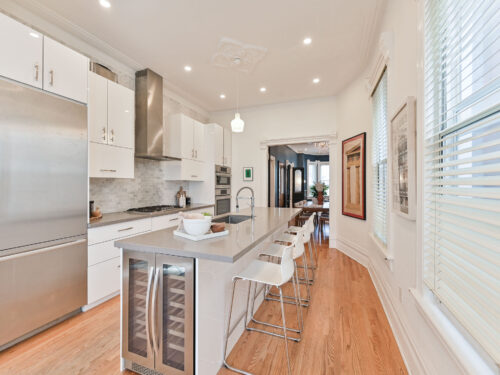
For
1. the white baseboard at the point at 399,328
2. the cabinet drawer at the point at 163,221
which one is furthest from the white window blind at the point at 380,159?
A: the cabinet drawer at the point at 163,221

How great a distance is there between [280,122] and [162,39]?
286cm

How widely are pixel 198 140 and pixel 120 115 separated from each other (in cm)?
174

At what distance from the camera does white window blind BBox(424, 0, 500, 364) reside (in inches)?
31.6

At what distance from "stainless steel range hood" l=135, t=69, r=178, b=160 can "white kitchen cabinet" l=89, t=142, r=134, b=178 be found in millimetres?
395

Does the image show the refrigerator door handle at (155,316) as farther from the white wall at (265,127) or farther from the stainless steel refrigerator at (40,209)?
the white wall at (265,127)

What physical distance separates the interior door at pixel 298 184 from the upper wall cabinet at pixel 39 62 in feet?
25.8

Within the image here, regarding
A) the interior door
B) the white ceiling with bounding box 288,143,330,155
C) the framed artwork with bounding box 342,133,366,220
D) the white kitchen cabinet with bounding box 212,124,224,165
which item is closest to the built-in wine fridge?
the framed artwork with bounding box 342,133,366,220

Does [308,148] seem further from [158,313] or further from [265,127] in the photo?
[158,313]

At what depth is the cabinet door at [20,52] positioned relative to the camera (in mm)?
1710

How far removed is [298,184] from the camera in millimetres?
9883

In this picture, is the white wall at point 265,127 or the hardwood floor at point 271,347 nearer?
the hardwood floor at point 271,347

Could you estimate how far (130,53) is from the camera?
310 cm

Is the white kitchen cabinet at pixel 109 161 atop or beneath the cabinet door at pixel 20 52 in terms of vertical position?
beneath

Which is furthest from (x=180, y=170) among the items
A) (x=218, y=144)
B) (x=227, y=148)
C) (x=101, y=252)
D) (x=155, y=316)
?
A: (x=155, y=316)
